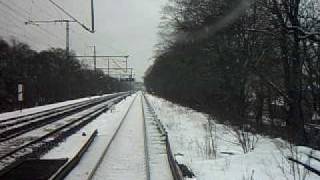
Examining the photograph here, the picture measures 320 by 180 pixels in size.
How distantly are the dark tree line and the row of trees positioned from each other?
61.4 ft

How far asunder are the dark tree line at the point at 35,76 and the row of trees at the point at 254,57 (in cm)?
1873

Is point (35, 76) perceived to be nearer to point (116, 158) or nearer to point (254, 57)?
point (254, 57)

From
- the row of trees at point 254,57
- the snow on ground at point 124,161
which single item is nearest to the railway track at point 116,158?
the snow on ground at point 124,161

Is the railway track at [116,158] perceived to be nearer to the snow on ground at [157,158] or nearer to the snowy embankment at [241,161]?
the snow on ground at [157,158]

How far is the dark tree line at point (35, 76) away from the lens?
183 ft

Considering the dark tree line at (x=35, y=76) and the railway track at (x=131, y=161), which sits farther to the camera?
the dark tree line at (x=35, y=76)

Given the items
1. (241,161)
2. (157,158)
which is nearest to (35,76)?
(157,158)

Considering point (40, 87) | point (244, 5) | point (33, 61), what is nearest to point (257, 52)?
point (244, 5)

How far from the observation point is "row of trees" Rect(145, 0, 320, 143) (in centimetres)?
1823

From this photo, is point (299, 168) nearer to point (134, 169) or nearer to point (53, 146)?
point (134, 169)

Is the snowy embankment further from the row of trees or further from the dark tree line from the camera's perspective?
the dark tree line

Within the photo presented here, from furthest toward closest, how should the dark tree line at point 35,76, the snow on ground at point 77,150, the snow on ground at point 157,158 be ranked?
1. the dark tree line at point 35,76
2. the snow on ground at point 77,150
3. the snow on ground at point 157,158

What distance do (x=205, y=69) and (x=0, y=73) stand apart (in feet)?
81.7

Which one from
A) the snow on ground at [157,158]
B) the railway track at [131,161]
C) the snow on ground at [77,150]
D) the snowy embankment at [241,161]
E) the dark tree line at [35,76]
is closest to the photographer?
the snowy embankment at [241,161]
